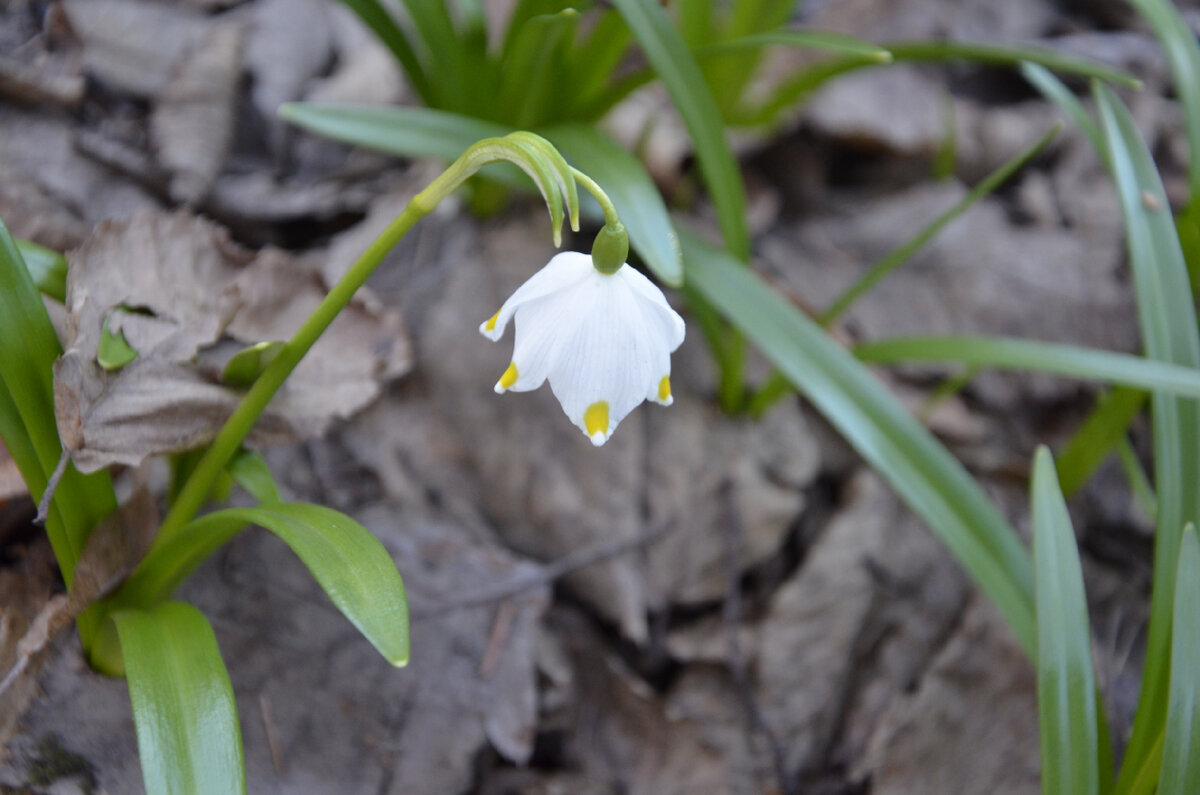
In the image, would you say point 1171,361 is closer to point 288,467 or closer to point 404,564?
point 404,564

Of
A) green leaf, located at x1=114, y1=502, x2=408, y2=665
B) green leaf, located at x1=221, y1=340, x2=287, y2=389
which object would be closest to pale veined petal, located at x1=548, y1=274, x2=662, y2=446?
green leaf, located at x1=114, y1=502, x2=408, y2=665

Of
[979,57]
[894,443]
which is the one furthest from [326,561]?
[979,57]

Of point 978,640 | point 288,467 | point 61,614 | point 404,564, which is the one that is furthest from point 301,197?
point 978,640

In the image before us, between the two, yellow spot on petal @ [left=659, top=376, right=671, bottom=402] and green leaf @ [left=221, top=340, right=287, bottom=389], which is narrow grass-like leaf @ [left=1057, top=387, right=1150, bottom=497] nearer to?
yellow spot on petal @ [left=659, top=376, right=671, bottom=402]

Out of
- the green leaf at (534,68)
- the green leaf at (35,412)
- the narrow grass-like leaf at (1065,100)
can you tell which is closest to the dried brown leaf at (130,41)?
the green leaf at (534,68)

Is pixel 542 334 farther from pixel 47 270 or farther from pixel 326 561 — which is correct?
pixel 47 270
